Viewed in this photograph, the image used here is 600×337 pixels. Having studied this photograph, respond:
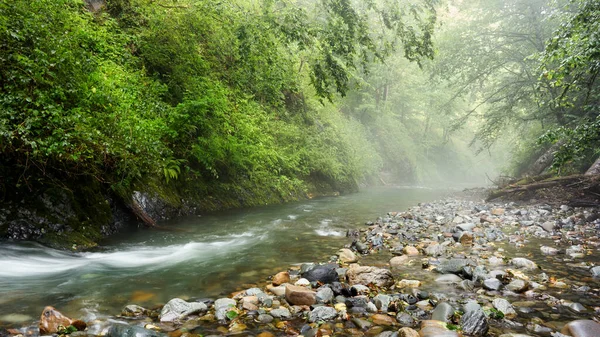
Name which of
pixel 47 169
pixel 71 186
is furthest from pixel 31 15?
pixel 71 186

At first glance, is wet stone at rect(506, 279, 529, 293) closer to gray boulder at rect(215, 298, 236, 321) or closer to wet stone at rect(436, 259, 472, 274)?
wet stone at rect(436, 259, 472, 274)

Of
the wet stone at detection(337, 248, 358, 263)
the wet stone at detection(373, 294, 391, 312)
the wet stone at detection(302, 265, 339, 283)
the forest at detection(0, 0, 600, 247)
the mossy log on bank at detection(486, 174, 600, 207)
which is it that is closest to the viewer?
the wet stone at detection(373, 294, 391, 312)

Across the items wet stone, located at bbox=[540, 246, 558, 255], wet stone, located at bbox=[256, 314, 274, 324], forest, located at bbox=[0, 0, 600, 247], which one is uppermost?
forest, located at bbox=[0, 0, 600, 247]

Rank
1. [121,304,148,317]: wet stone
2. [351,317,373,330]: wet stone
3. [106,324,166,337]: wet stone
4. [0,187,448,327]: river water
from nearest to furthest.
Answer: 1. [106,324,166,337]: wet stone
2. [351,317,373,330]: wet stone
3. [121,304,148,317]: wet stone
4. [0,187,448,327]: river water

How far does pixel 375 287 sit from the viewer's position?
4332 millimetres

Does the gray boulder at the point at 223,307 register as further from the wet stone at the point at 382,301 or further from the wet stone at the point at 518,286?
the wet stone at the point at 518,286

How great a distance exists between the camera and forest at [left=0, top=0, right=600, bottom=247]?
17.2 feet

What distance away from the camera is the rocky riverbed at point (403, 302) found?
124 inches

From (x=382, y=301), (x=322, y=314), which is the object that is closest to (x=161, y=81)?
(x=322, y=314)

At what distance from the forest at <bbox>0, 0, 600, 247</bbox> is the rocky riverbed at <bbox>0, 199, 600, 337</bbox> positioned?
107 inches

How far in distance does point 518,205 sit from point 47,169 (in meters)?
13.8

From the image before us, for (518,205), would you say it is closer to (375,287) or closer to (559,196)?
(559,196)

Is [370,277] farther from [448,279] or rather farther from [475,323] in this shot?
[475,323]

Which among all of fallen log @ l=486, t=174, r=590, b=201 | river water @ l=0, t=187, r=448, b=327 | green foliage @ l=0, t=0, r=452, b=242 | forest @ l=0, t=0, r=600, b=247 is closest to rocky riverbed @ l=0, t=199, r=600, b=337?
river water @ l=0, t=187, r=448, b=327
